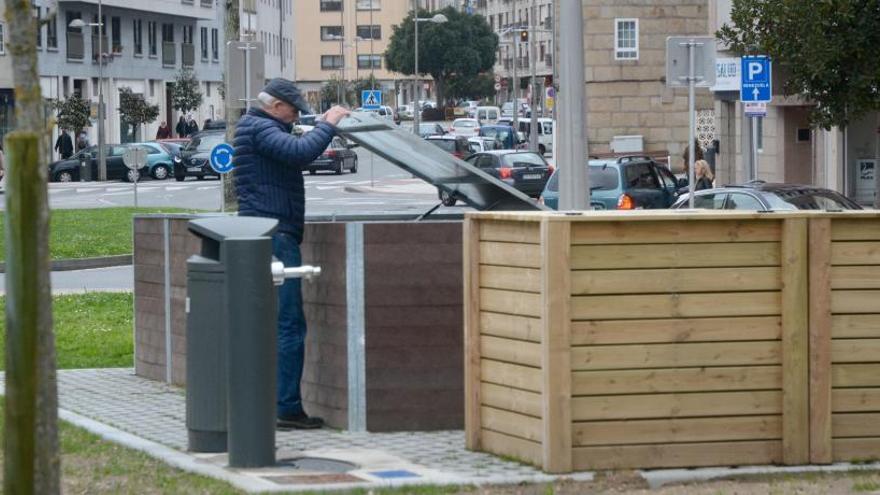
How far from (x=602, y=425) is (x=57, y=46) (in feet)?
230

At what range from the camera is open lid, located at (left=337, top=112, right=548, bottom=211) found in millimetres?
10023

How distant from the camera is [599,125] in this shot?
6038 cm

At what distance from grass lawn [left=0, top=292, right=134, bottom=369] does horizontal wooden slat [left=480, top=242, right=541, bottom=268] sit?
4.76 meters

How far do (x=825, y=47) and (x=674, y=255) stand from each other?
18298 mm

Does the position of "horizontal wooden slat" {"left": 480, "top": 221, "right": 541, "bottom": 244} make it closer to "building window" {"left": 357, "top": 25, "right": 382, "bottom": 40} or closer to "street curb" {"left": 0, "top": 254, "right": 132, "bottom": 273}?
"street curb" {"left": 0, "top": 254, "right": 132, "bottom": 273}

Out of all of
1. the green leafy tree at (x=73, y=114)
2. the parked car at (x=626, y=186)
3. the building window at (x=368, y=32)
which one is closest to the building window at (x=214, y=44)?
the green leafy tree at (x=73, y=114)

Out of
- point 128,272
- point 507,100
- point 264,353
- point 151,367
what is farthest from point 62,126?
point 507,100

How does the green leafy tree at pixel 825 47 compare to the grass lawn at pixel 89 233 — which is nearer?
the green leafy tree at pixel 825 47

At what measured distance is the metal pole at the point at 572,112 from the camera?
14914 mm

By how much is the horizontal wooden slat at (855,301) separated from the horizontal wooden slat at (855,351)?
151mm

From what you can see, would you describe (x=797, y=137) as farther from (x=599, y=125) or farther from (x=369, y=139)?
(x=369, y=139)

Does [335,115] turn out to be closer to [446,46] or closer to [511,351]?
[511,351]

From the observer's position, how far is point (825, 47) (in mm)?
26172

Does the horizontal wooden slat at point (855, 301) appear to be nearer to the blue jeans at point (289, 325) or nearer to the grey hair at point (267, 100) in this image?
the blue jeans at point (289, 325)
